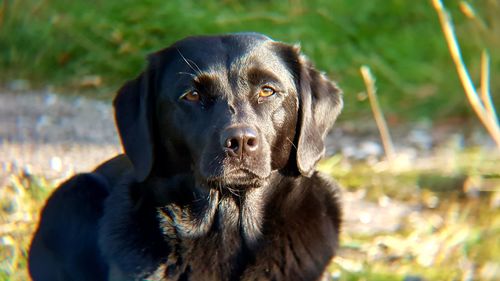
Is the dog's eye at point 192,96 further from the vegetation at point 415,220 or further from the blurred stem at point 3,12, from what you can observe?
the blurred stem at point 3,12

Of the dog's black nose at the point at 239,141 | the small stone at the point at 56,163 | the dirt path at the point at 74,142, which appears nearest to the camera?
the dog's black nose at the point at 239,141

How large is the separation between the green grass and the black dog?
15.0 feet

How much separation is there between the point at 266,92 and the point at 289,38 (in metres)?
5.27

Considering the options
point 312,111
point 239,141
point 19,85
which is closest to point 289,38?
point 19,85

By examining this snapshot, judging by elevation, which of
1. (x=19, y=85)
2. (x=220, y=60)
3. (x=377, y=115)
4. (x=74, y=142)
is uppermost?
(x=220, y=60)

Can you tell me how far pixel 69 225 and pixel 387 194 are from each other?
7.92ft

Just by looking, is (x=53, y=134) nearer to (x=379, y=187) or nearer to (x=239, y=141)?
(x=379, y=187)

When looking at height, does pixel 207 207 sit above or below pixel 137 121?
below

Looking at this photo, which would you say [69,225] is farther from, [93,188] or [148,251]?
[148,251]

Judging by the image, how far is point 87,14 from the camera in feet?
32.7

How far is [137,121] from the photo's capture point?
12.3 ft

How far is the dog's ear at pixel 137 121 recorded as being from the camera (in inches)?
146

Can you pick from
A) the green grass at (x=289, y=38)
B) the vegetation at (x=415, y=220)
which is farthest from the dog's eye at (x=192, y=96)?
the green grass at (x=289, y=38)

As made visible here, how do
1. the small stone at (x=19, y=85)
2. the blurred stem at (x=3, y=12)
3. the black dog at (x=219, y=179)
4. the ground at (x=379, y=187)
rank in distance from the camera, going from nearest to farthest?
the black dog at (x=219, y=179), the ground at (x=379, y=187), the small stone at (x=19, y=85), the blurred stem at (x=3, y=12)
